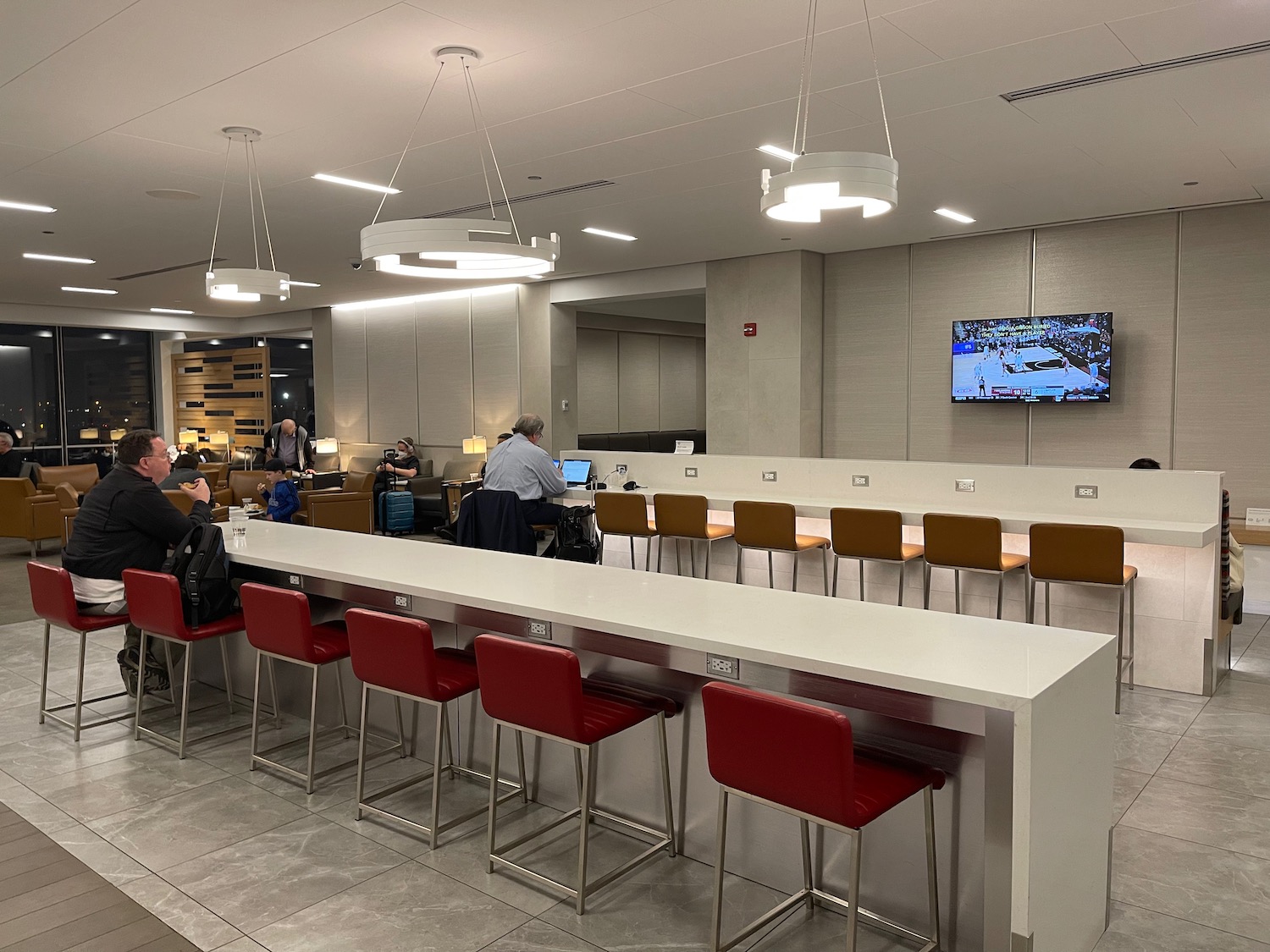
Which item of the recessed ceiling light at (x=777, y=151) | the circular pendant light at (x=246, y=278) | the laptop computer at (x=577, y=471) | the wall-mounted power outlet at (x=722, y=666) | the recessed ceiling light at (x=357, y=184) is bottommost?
the wall-mounted power outlet at (x=722, y=666)

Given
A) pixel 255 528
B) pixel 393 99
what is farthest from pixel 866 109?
pixel 255 528

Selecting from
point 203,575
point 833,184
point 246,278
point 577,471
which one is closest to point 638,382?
point 577,471

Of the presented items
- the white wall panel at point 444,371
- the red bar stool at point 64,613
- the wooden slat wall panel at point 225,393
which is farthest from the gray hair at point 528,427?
the wooden slat wall panel at point 225,393

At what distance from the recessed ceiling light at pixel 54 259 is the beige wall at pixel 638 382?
6.16 m

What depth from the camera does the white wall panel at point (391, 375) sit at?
1339 cm

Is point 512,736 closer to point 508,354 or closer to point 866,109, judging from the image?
point 866,109

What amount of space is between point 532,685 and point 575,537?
12.8 feet

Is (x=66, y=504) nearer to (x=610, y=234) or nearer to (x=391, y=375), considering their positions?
(x=391, y=375)

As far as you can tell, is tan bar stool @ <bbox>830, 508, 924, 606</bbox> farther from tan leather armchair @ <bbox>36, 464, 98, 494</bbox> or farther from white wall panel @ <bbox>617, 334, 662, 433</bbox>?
tan leather armchair @ <bbox>36, 464, 98, 494</bbox>

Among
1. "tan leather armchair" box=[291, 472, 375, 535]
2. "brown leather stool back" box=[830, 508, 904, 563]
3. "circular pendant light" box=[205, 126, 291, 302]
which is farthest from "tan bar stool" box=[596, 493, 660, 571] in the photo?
"tan leather armchair" box=[291, 472, 375, 535]

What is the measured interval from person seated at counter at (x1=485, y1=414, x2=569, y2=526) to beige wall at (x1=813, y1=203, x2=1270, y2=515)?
11.7ft

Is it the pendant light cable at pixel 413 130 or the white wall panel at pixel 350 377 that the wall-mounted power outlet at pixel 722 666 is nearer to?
the pendant light cable at pixel 413 130

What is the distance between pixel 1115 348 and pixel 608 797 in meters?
6.53

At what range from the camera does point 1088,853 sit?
246 cm
